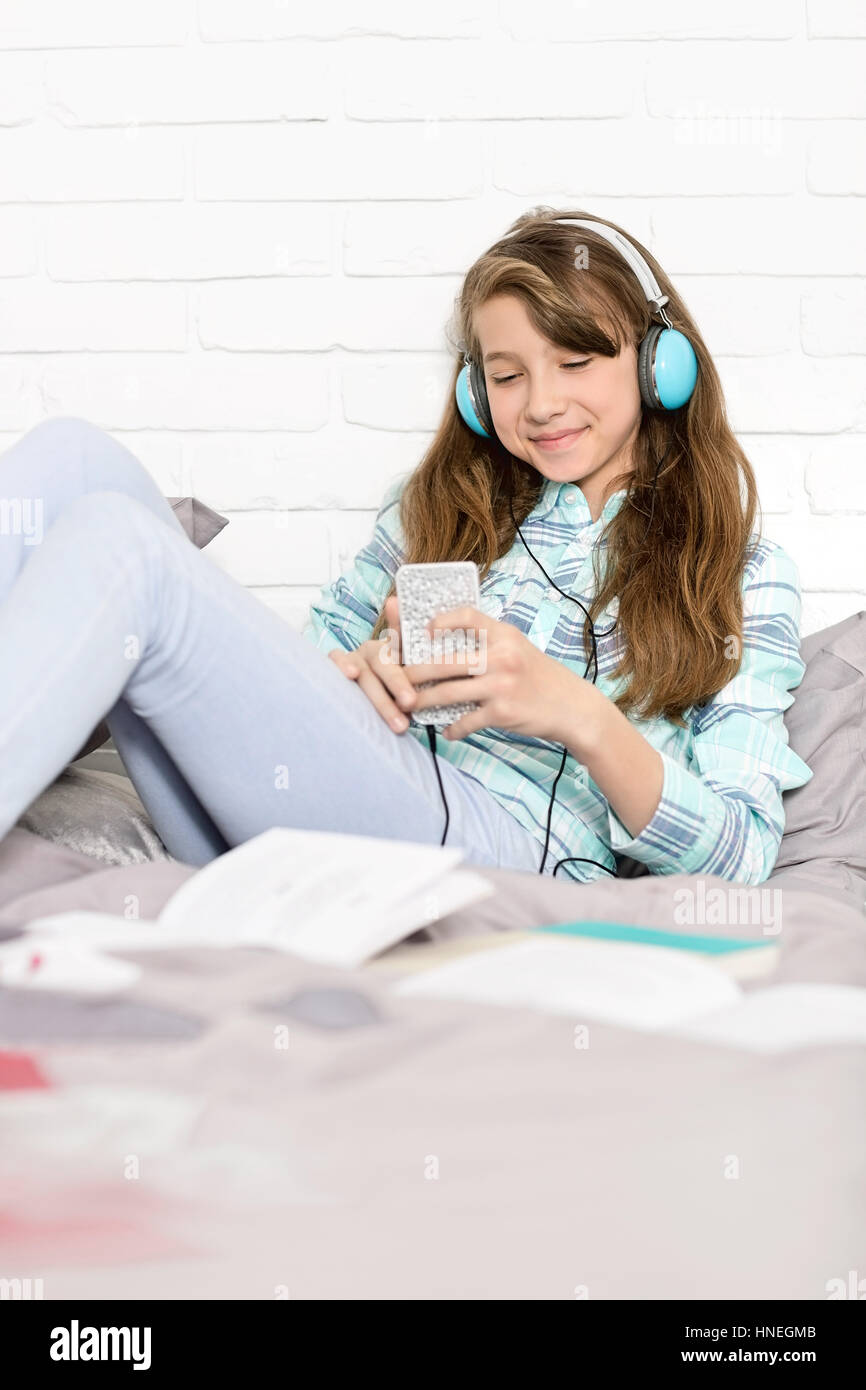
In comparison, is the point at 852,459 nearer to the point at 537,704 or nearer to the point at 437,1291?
the point at 537,704

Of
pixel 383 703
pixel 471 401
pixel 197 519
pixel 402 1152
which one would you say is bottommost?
pixel 402 1152

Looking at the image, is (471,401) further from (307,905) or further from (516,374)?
(307,905)

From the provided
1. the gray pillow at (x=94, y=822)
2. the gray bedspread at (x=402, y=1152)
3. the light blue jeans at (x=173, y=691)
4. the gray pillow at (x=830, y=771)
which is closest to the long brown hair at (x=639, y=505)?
the gray pillow at (x=830, y=771)

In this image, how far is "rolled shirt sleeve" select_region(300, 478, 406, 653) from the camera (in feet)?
4.98

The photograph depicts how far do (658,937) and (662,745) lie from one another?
48 cm

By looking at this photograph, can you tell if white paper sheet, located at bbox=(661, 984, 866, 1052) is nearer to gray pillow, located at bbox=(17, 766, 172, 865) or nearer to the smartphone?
the smartphone

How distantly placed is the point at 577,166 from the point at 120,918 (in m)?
1.12

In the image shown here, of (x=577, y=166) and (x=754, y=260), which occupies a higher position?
(x=577, y=166)

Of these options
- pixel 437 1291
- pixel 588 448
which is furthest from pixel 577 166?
pixel 437 1291

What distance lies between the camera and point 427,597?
104 cm

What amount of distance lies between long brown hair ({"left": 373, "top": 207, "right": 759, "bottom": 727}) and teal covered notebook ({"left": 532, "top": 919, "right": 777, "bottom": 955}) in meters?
0.42

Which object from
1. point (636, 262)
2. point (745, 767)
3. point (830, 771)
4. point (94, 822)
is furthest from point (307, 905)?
point (636, 262)

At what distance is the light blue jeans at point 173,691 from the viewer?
2.93 ft

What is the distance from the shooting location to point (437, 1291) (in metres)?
0.61
